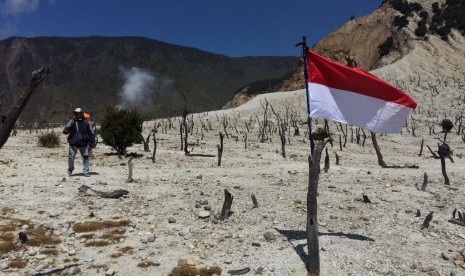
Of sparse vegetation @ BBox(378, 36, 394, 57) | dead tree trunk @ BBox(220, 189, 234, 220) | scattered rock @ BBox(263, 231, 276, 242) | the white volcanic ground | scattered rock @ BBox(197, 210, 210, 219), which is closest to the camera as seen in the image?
the white volcanic ground

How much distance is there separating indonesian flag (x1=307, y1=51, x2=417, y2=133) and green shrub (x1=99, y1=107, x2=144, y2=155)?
18.8 m

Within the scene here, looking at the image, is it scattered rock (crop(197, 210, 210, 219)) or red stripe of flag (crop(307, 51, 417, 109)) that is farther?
scattered rock (crop(197, 210, 210, 219))

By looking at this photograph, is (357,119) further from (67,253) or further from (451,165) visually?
(451,165)

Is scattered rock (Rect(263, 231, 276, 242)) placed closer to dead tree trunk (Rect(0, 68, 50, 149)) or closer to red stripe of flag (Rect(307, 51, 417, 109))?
red stripe of flag (Rect(307, 51, 417, 109))

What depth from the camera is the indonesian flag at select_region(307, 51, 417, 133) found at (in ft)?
31.0

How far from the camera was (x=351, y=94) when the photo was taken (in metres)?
9.50

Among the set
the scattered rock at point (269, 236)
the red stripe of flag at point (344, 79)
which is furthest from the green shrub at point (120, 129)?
the red stripe of flag at point (344, 79)

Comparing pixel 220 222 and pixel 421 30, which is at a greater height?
pixel 421 30

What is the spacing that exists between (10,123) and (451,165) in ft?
82.8

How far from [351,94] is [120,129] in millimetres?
19068

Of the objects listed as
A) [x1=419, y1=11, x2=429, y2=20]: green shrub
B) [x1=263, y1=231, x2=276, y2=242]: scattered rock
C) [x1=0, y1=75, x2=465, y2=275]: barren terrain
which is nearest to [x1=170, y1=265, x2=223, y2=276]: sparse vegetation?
[x1=0, y1=75, x2=465, y2=275]: barren terrain

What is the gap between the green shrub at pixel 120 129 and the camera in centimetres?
2639

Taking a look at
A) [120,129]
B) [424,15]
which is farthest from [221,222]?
[424,15]

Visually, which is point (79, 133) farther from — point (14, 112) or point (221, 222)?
point (14, 112)
